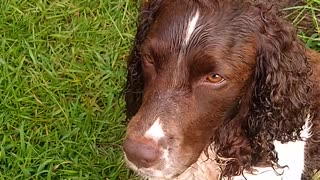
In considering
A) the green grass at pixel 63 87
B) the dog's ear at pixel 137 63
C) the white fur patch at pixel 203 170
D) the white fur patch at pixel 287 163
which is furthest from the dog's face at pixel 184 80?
the green grass at pixel 63 87

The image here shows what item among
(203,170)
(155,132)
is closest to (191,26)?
(155,132)

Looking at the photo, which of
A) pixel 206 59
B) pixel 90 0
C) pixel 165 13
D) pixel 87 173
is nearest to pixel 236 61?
pixel 206 59

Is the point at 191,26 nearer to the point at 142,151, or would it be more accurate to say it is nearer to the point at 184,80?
the point at 184,80

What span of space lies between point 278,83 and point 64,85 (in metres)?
2.09

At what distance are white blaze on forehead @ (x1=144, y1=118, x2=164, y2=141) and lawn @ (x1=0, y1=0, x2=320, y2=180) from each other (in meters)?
1.41

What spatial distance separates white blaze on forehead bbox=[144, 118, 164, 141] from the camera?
152 inches

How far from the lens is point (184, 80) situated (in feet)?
13.0

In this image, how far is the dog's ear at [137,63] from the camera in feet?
14.0

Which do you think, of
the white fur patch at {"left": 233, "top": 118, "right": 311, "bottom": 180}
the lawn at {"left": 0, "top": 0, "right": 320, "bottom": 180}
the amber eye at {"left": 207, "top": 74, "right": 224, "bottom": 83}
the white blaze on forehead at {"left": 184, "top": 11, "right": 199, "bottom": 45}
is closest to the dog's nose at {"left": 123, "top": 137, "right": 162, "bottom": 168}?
the amber eye at {"left": 207, "top": 74, "right": 224, "bottom": 83}

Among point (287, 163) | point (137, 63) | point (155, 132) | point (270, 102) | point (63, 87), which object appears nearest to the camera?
point (155, 132)

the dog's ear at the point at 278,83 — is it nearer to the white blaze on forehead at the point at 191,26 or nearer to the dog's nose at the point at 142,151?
the white blaze on forehead at the point at 191,26

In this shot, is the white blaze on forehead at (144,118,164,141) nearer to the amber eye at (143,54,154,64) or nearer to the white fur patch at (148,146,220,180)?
the amber eye at (143,54,154,64)

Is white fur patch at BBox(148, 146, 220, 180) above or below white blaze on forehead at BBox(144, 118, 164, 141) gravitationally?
below

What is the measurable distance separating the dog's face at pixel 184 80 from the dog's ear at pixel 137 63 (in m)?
0.21
